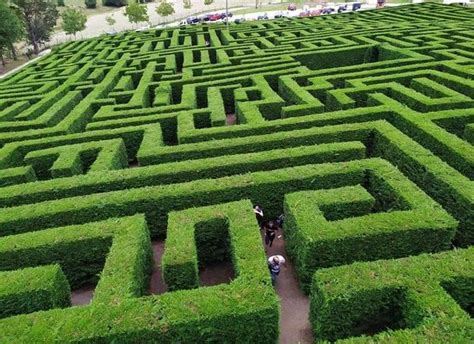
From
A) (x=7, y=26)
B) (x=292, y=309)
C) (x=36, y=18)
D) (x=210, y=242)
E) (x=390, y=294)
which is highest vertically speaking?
(x=7, y=26)

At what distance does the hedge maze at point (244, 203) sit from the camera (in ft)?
25.3

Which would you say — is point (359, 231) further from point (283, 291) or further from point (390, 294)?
point (283, 291)

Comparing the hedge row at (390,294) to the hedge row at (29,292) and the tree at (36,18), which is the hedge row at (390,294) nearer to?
the hedge row at (29,292)

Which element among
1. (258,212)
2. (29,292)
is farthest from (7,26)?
(258,212)

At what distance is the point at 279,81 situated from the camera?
21.5 metres

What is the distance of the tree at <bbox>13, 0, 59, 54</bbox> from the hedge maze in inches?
1399

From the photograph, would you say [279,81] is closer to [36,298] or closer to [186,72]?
[186,72]

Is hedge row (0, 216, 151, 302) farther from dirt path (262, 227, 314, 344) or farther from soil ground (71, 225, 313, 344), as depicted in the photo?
dirt path (262, 227, 314, 344)

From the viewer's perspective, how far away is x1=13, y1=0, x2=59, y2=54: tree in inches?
2010

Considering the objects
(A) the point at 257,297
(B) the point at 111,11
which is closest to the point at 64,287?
(A) the point at 257,297

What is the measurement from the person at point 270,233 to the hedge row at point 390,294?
3.12 m

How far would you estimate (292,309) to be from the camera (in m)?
9.40

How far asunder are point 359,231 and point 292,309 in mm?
2624

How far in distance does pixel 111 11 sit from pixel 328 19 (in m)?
74.6
